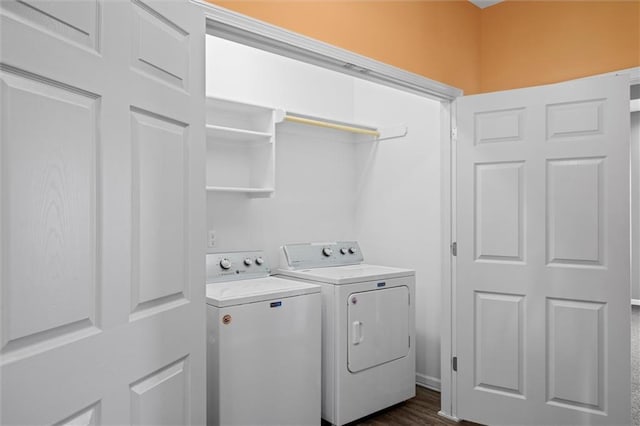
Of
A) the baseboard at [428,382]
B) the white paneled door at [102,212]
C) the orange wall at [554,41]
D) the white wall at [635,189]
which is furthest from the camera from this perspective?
the white wall at [635,189]

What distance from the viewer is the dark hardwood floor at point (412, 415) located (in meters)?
2.81

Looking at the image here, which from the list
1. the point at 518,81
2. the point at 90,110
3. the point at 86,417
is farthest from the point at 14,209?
the point at 518,81

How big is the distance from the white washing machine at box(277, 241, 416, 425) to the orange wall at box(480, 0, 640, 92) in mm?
1619

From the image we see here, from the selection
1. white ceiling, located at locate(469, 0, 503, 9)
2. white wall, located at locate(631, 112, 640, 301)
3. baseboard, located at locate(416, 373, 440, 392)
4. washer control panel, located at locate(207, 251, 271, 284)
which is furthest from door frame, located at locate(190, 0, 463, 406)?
white wall, located at locate(631, 112, 640, 301)

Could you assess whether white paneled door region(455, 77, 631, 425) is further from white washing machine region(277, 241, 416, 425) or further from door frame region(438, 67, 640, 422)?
white washing machine region(277, 241, 416, 425)

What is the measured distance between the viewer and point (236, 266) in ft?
9.46

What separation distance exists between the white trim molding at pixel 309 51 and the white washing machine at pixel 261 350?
1.27 meters

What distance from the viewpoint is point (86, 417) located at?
3.44 ft

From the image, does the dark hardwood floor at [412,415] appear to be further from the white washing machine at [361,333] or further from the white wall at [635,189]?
the white wall at [635,189]

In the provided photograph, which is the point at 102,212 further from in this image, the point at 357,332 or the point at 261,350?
the point at 357,332

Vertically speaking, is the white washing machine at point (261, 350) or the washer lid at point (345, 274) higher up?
the washer lid at point (345, 274)

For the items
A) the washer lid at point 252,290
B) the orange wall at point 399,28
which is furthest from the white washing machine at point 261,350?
the orange wall at point 399,28

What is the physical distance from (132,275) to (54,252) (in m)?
0.26

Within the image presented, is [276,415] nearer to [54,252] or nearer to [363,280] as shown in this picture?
[363,280]
